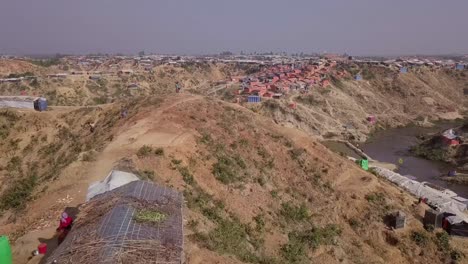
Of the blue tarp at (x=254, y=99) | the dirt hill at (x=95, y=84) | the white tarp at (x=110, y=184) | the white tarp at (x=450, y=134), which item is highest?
the white tarp at (x=110, y=184)

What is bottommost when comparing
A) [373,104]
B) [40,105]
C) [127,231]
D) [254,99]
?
[373,104]

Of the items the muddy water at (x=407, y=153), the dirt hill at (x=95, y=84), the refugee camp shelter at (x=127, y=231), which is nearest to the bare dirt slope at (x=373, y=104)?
the muddy water at (x=407, y=153)

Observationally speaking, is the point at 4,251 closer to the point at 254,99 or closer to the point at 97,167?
the point at 97,167

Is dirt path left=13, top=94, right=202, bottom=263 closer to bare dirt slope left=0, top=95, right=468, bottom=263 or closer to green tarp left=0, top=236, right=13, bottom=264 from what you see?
bare dirt slope left=0, top=95, right=468, bottom=263

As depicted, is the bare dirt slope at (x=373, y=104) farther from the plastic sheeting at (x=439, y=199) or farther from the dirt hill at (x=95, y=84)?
the dirt hill at (x=95, y=84)

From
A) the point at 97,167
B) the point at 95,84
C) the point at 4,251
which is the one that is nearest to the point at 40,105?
the point at 97,167
